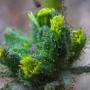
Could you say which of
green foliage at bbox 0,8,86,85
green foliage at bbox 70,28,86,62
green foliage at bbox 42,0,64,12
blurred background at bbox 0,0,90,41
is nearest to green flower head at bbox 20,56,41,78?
green foliage at bbox 0,8,86,85

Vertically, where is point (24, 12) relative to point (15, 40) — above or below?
above

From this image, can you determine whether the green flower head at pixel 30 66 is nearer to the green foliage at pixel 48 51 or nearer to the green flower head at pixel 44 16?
the green foliage at pixel 48 51

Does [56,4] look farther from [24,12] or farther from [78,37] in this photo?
[24,12]

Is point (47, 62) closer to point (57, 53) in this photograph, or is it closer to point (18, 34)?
point (57, 53)

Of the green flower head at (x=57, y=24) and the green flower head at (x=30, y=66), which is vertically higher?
the green flower head at (x=57, y=24)

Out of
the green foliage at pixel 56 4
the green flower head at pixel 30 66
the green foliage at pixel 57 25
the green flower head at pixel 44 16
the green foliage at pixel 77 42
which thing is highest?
the green foliage at pixel 56 4

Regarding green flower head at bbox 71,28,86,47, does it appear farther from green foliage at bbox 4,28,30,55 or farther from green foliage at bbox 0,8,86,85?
green foliage at bbox 4,28,30,55

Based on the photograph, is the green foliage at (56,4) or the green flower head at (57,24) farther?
the green foliage at (56,4)

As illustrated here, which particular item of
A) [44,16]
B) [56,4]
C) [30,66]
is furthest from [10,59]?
[56,4]

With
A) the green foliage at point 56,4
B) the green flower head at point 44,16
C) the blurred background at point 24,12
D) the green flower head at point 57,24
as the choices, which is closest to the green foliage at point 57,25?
the green flower head at point 57,24
